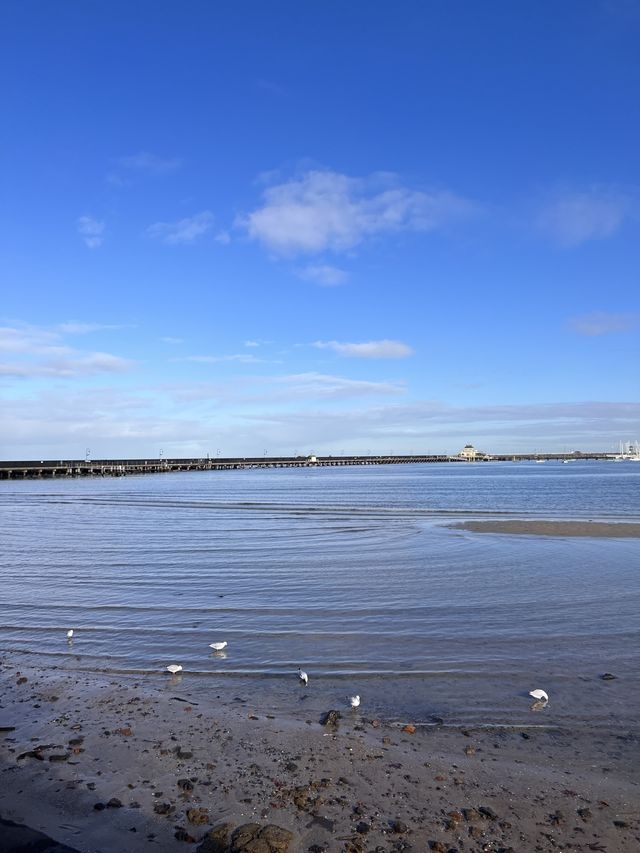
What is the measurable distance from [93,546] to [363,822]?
21614 mm

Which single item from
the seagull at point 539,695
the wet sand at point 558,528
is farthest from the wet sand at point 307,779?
the wet sand at point 558,528

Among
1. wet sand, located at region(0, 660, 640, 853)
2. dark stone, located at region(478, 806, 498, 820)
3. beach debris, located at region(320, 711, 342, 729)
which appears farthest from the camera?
beach debris, located at region(320, 711, 342, 729)

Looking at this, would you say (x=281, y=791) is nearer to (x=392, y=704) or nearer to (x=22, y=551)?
(x=392, y=704)

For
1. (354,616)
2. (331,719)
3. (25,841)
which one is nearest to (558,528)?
(354,616)

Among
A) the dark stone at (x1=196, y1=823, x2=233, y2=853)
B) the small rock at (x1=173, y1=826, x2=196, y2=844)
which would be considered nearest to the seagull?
the dark stone at (x1=196, y1=823, x2=233, y2=853)

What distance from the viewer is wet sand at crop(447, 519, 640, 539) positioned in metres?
28.2

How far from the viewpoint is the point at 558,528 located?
30375 millimetres

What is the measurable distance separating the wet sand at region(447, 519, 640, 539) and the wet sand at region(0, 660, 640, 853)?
22221mm

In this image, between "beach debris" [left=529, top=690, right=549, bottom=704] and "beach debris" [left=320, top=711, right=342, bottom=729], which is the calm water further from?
"beach debris" [left=320, top=711, right=342, bottom=729]

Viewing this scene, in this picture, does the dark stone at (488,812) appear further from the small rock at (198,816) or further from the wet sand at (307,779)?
the small rock at (198,816)

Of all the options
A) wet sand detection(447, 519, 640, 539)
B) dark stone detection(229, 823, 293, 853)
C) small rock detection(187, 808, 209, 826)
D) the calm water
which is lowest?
wet sand detection(447, 519, 640, 539)

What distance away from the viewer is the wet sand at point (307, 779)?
5.42m

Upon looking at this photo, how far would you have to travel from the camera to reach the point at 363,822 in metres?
5.61

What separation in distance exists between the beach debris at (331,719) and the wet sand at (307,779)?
9 centimetres
